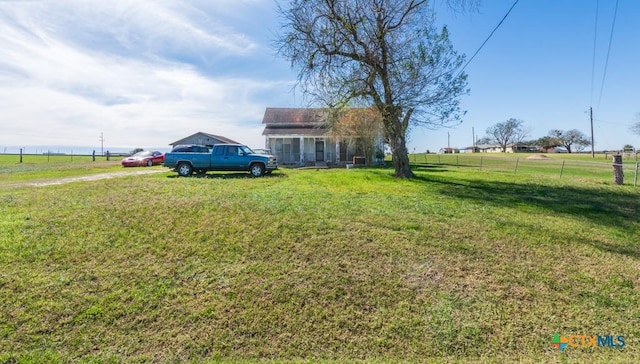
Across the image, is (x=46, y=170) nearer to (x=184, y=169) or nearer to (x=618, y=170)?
(x=184, y=169)

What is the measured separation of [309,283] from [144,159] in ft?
85.8

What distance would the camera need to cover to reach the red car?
24923mm

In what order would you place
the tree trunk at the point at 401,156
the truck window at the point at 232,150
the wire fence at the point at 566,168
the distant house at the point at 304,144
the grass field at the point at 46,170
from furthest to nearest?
the distant house at the point at 304,144 < the grass field at the point at 46,170 < the truck window at the point at 232,150 < the wire fence at the point at 566,168 < the tree trunk at the point at 401,156

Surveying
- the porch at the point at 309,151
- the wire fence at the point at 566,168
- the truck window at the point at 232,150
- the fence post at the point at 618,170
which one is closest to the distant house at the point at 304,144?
the porch at the point at 309,151

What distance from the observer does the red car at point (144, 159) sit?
24923 mm

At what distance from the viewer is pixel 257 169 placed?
566 inches

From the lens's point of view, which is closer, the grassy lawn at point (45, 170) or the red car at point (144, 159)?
the grassy lawn at point (45, 170)

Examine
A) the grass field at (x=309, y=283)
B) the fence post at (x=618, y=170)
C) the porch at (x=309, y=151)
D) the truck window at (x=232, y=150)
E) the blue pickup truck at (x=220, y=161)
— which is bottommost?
the grass field at (x=309, y=283)

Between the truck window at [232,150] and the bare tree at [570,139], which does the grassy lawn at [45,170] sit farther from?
the bare tree at [570,139]

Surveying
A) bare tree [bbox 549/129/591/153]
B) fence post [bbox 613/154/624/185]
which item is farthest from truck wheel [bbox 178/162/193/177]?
bare tree [bbox 549/129/591/153]

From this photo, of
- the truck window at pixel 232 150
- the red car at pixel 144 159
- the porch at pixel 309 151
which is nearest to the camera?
the truck window at pixel 232 150

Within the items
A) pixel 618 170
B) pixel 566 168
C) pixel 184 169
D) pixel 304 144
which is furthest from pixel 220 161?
pixel 566 168

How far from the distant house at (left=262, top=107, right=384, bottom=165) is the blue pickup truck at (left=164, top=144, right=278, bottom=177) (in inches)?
408

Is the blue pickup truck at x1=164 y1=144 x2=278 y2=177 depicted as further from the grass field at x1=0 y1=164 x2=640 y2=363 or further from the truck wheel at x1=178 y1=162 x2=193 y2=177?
the grass field at x1=0 y1=164 x2=640 y2=363
